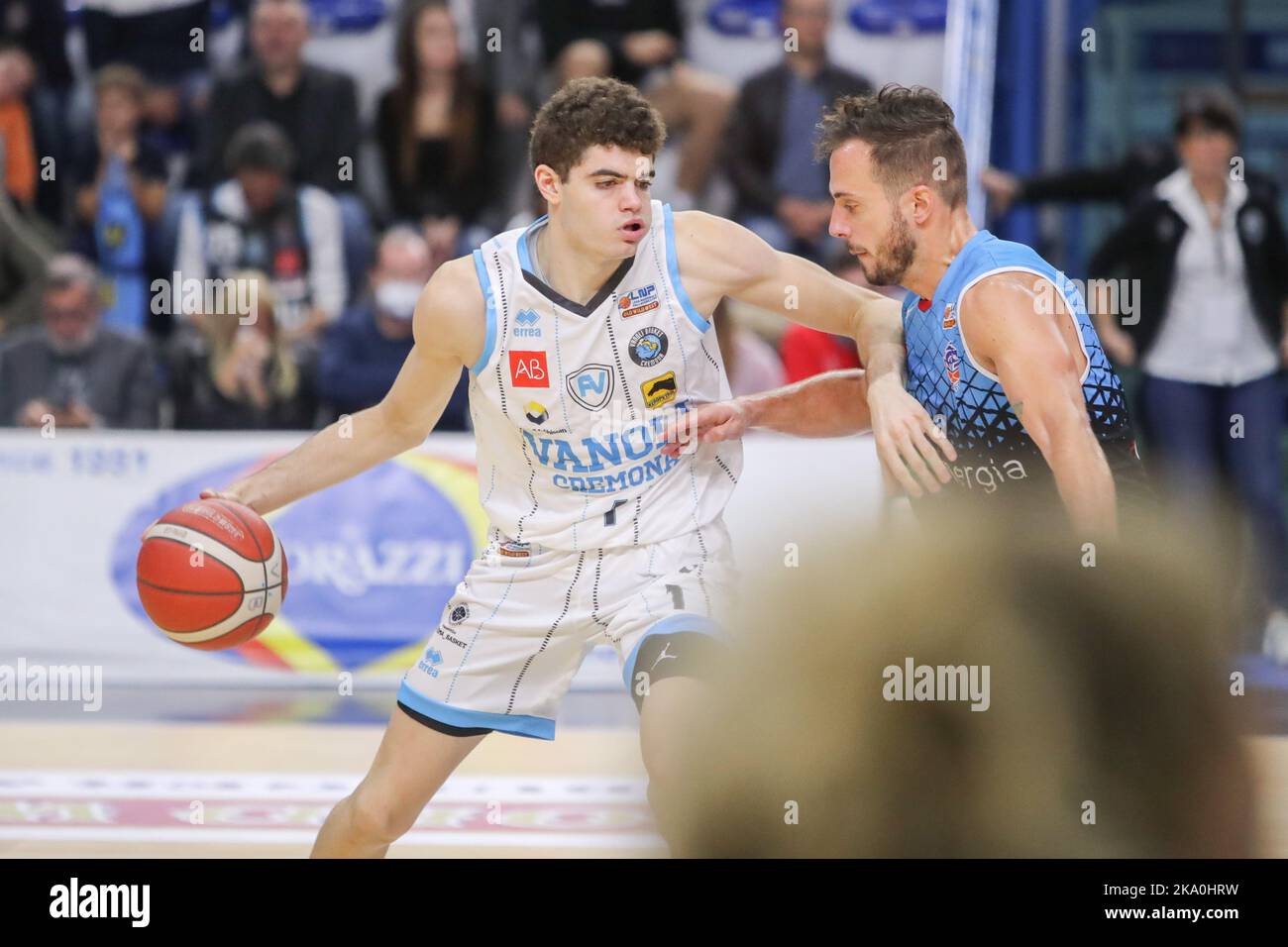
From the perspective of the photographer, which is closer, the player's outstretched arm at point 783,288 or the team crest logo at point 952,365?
the team crest logo at point 952,365

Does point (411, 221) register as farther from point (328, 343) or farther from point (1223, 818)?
point (1223, 818)

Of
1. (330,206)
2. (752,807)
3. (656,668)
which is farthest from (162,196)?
(752,807)

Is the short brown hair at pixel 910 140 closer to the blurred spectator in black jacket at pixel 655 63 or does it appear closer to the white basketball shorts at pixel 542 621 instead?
the white basketball shorts at pixel 542 621

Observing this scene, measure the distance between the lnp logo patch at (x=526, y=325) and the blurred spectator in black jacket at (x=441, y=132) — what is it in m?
4.50

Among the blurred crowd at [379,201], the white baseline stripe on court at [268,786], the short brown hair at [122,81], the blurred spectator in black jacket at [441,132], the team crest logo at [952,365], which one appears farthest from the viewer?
the short brown hair at [122,81]

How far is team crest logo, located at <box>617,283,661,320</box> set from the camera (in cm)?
422

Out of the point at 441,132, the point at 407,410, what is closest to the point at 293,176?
the point at 441,132

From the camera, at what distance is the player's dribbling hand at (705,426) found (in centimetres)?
413

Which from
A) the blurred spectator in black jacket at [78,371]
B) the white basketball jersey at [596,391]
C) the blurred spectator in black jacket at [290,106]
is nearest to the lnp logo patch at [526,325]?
the white basketball jersey at [596,391]

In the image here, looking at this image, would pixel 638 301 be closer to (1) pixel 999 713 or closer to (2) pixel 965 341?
→ (2) pixel 965 341

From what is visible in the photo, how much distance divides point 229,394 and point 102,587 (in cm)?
122

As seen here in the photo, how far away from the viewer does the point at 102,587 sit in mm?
7789

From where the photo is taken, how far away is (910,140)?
407 centimetres

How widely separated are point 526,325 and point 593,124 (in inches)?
22.0
